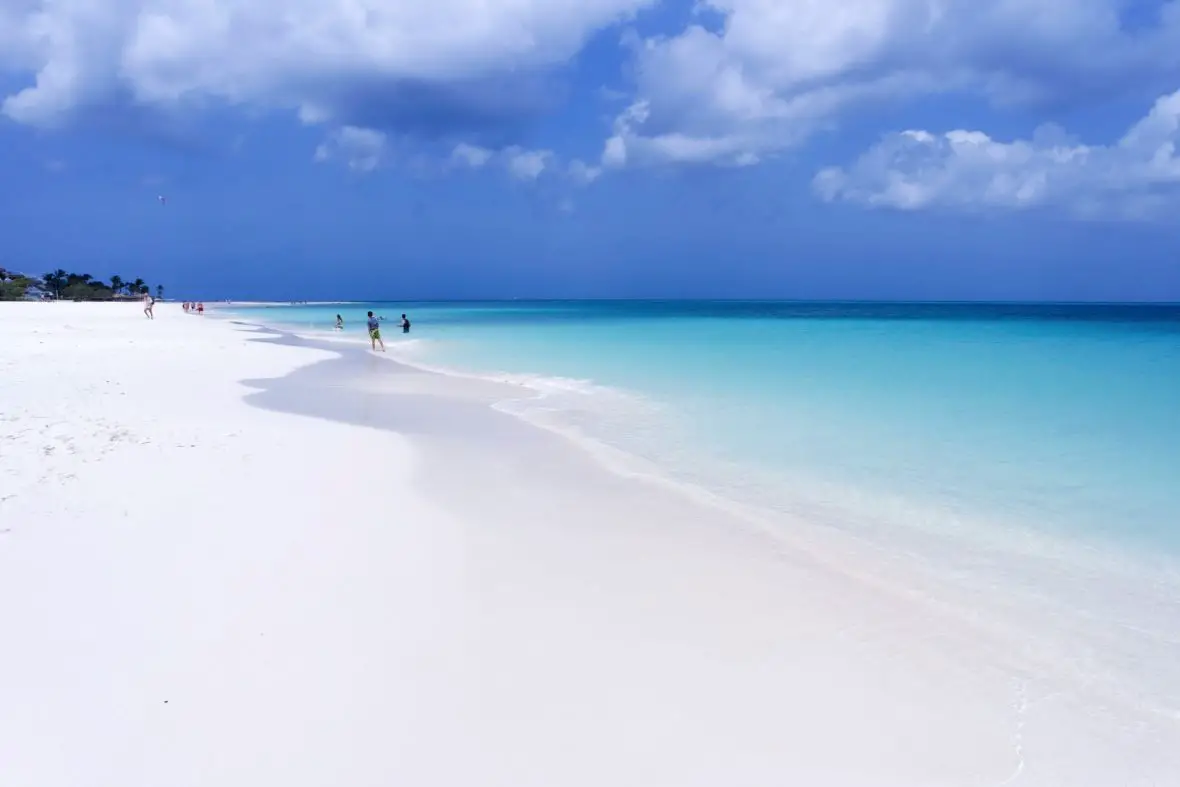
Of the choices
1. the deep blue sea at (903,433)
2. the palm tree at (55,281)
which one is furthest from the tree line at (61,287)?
the deep blue sea at (903,433)

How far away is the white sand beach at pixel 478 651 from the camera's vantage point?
121 inches

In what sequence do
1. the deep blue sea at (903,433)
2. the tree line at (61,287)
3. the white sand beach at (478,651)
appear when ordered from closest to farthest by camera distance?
1. the white sand beach at (478,651)
2. the deep blue sea at (903,433)
3. the tree line at (61,287)

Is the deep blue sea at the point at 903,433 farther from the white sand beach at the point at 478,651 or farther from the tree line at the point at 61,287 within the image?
the tree line at the point at 61,287

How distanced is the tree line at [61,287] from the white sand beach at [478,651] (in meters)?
76.6

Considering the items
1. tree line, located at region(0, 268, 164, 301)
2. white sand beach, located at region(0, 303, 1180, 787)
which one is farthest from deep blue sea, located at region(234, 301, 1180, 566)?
tree line, located at region(0, 268, 164, 301)

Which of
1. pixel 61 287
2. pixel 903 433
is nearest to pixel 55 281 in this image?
pixel 61 287

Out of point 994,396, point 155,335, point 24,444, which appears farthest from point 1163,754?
point 155,335

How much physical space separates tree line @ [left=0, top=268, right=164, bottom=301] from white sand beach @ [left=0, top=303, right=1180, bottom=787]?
3014 inches

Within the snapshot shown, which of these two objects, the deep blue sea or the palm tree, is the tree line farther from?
the deep blue sea

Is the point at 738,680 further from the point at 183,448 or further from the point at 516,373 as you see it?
the point at 516,373

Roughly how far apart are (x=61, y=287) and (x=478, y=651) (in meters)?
97.7

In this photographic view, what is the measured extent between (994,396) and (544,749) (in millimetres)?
15701

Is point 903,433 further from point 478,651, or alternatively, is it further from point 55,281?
point 55,281

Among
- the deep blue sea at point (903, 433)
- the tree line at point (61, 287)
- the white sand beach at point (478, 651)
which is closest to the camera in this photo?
the white sand beach at point (478, 651)
